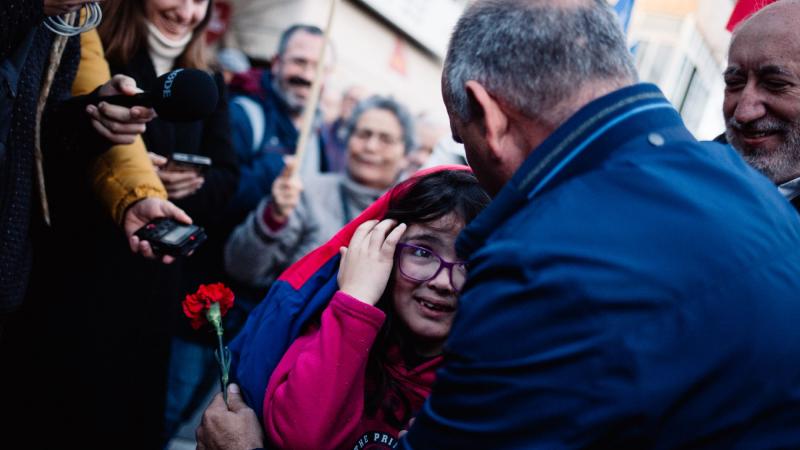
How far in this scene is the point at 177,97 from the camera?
7.26ft

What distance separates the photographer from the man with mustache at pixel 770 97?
2484 mm

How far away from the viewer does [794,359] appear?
1285 mm

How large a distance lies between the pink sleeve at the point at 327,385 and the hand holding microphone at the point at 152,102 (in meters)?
0.74

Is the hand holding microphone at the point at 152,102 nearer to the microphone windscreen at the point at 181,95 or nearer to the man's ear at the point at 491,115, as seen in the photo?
the microphone windscreen at the point at 181,95

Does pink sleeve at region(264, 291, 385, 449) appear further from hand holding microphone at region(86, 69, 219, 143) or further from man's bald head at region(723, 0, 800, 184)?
man's bald head at region(723, 0, 800, 184)

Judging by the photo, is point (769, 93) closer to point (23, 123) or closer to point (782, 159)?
point (782, 159)

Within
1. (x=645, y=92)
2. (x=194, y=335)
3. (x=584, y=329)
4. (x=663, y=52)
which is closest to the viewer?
(x=584, y=329)

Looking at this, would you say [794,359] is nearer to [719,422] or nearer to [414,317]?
[719,422]

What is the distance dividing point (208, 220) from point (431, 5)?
9.44 meters

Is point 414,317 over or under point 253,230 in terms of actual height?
over

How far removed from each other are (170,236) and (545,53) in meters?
1.41

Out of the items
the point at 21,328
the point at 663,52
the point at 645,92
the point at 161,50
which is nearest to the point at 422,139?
the point at 161,50

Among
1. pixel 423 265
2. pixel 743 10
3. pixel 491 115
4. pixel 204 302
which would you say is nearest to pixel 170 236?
pixel 204 302

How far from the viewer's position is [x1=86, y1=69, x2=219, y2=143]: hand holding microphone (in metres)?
2.22
